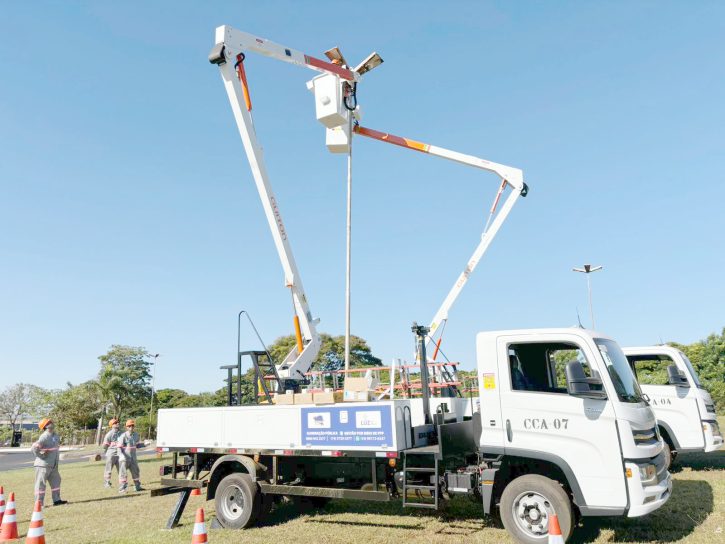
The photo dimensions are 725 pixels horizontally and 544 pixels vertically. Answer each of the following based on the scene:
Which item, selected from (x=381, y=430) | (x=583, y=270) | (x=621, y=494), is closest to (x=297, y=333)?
(x=381, y=430)

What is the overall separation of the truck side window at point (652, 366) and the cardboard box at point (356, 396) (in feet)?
19.2

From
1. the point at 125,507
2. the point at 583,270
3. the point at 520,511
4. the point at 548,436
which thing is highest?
the point at 583,270

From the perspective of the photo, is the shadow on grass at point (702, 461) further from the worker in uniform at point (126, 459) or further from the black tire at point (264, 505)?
the worker in uniform at point (126, 459)

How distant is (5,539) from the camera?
25.4ft

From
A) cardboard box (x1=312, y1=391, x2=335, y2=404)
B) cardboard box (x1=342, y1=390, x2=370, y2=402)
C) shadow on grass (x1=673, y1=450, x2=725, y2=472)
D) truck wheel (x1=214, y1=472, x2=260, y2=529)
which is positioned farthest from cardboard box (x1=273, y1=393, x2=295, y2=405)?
shadow on grass (x1=673, y1=450, x2=725, y2=472)

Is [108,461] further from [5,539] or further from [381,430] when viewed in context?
[381,430]

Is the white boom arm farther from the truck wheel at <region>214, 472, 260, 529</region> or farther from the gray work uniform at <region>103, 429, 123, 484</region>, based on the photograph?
the gray work uniform at <region>103, 429, 123, 484</region>

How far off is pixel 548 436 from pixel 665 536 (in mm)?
1947

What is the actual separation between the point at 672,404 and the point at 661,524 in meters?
4.16

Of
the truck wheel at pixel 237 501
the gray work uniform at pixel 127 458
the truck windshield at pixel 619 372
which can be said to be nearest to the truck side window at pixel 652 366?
the truck windshield at pixel 619 372

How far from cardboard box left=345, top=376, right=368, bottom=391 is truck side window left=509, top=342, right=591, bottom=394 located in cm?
236

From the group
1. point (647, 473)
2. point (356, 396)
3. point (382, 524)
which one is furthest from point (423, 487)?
point (647, 473)

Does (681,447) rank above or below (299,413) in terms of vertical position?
below

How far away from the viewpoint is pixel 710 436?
9.98m
